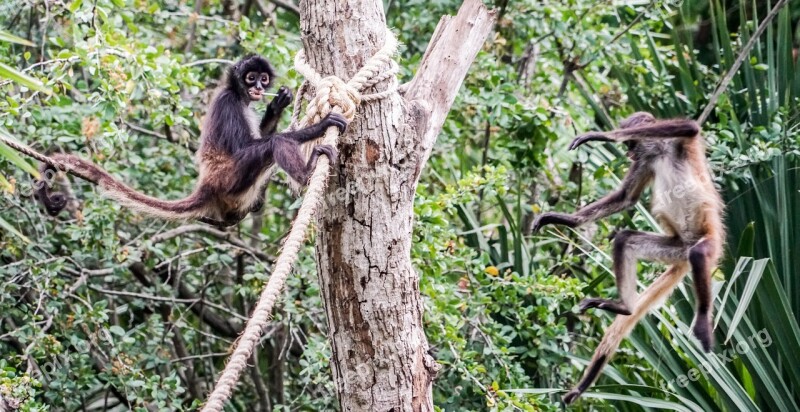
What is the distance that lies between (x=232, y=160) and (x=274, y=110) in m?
0.36

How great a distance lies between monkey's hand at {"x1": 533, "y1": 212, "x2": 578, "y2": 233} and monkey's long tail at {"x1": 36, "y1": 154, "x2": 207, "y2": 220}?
5.34 feet

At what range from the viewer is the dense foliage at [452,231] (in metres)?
4.93

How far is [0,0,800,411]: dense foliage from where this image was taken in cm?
493

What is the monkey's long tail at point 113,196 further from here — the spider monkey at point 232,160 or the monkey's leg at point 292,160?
the monkey's leg at point 292,160

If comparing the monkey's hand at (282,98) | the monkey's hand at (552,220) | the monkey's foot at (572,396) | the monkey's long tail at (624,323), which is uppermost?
the monkey's hand at (282,98)

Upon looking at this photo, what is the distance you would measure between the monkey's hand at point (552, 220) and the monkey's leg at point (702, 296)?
0.64m

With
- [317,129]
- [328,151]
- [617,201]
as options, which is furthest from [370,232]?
[617,201]

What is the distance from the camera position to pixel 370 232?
352 cm

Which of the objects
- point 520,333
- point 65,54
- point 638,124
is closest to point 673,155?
point 638,124

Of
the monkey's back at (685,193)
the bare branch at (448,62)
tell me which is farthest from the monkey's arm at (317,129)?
the monkey's back at (685,193)

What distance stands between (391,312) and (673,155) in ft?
6.54

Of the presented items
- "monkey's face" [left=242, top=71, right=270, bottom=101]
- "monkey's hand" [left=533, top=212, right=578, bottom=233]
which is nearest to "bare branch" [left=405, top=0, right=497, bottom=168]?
"monkey's hand" [left=533, top=212, right=578, bottom=233]

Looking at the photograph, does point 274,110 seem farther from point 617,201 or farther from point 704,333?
point 704,333

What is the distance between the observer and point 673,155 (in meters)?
4.80
